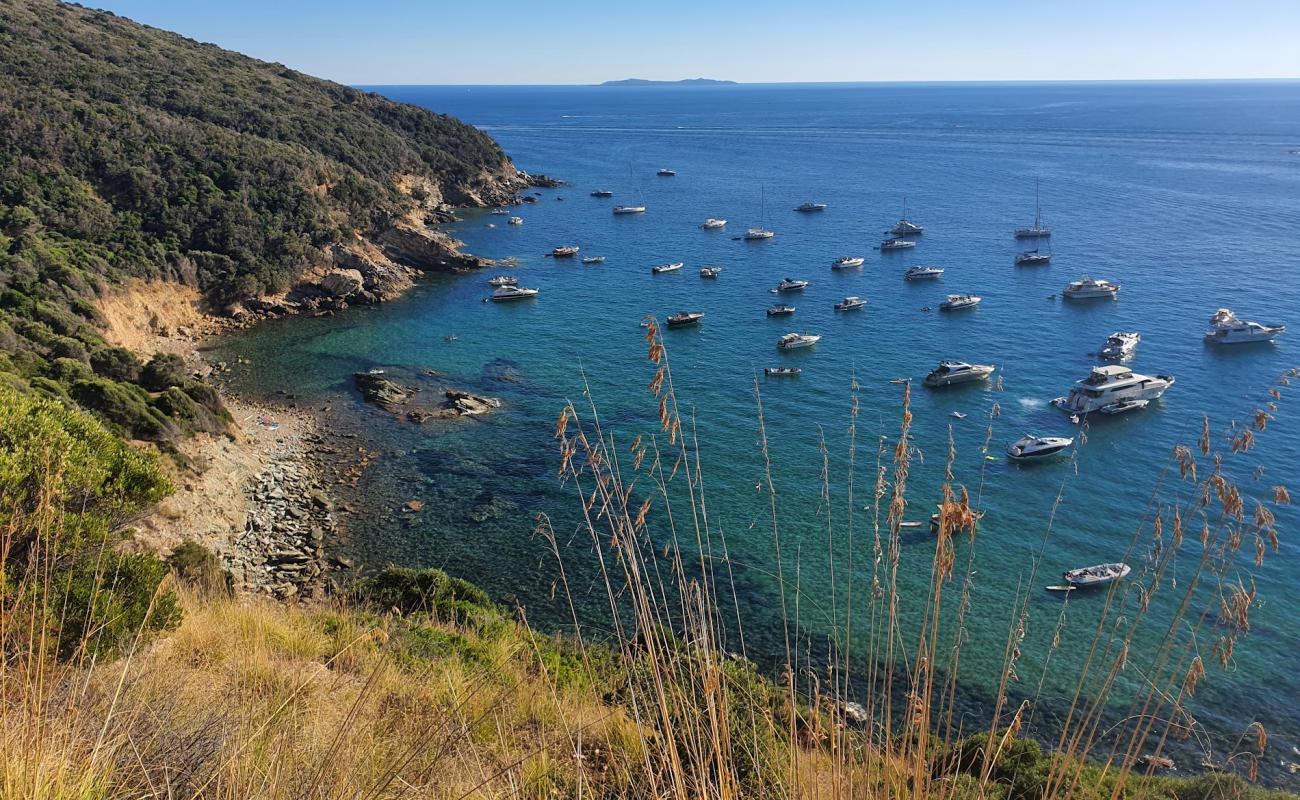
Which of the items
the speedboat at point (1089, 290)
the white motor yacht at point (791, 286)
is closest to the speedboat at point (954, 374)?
the speedboat at point (1089, 290)

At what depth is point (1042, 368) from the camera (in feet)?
109

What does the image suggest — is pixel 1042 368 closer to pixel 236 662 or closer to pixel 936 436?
pixel 936 436

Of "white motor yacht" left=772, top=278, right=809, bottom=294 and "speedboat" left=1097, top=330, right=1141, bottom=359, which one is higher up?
"white motor yacht" left=772, top=278, right=809, bottom=294

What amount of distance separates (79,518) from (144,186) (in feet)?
133

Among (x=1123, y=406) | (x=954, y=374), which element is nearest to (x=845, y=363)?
(x=954, y=374)

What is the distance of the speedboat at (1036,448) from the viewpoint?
25.4 metres

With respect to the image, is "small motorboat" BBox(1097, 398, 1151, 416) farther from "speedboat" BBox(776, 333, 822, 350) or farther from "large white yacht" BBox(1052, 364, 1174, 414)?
"speedboat" BBox(776, 333, 822, 350)

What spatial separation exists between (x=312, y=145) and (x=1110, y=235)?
57.7m

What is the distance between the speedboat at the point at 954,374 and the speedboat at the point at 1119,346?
19.7 feet

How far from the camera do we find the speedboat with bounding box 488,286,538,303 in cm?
4352

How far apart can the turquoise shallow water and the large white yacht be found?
831mm

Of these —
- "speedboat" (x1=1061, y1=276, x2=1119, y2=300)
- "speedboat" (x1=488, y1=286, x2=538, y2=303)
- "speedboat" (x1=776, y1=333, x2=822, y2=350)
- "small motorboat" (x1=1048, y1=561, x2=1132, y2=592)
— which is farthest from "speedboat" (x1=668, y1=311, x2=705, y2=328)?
"small motorboat" (x1=1048, y1=561, x2=1132, y2=592)

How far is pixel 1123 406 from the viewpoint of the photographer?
2855 centimetres

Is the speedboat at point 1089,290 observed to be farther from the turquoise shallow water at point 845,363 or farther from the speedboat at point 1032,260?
the speedboat at point 1032,260
